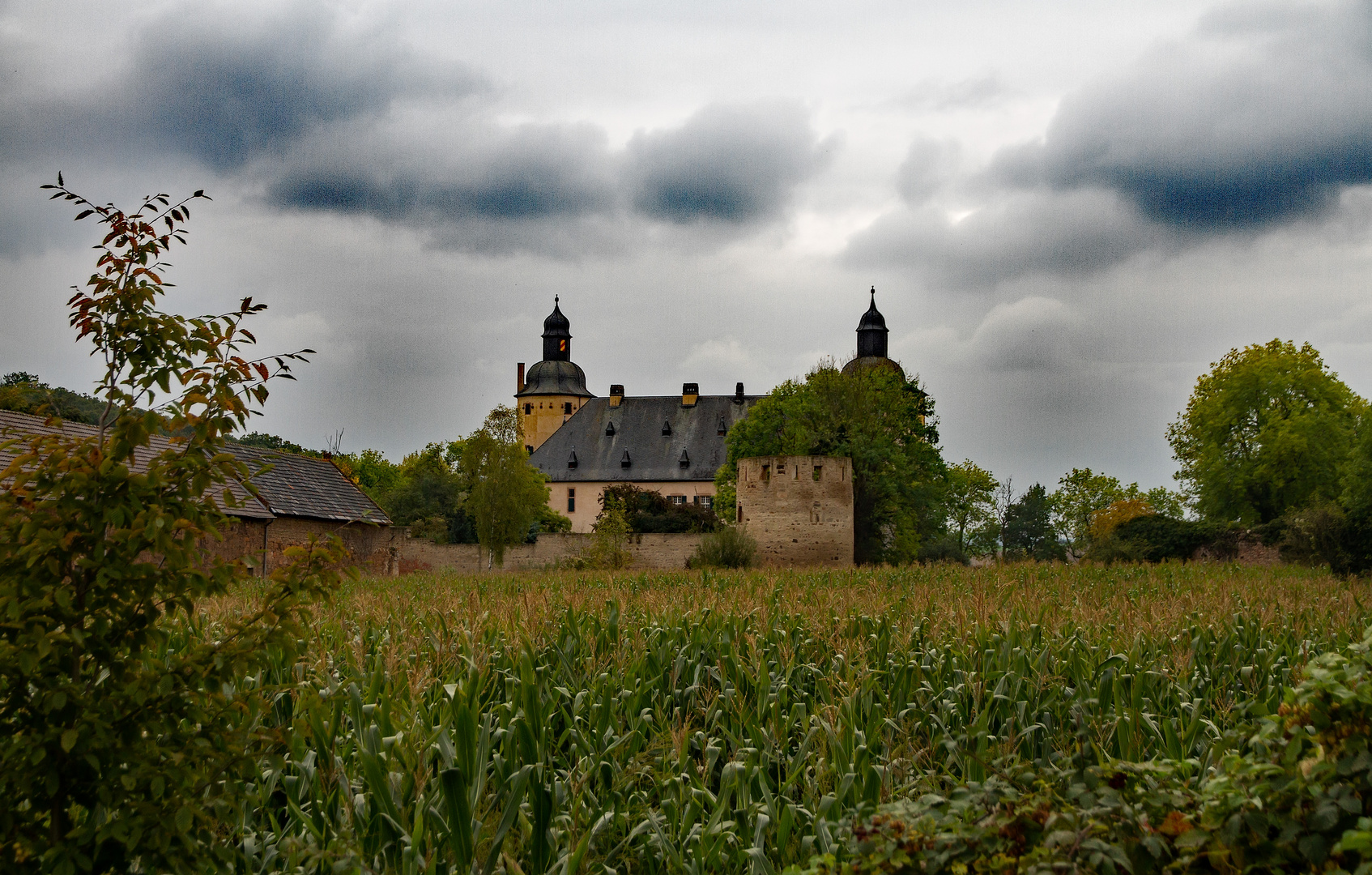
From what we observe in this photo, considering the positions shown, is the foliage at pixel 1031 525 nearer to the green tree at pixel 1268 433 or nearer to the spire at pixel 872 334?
the spire at pixel 872 334

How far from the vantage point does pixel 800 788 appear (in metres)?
5.72

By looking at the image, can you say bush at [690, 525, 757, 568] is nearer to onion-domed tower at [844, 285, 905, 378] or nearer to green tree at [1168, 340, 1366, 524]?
green tree at [1168, 340, 1366, 524]

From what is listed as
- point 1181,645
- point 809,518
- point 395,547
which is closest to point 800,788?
point 1181,645

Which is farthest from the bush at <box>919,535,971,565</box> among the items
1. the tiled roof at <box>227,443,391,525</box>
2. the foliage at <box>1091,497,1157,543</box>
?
the tiled roof at <box>227,443,391,525</box>

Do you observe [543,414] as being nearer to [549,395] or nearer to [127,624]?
[549,395]

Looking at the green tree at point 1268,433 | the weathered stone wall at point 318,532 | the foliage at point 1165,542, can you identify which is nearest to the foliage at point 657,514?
the weathered stone wall at point 318,532

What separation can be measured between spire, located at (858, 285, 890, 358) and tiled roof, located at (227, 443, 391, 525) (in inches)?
1467

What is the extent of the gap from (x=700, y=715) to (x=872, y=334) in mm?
60912

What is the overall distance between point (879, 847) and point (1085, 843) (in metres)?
0.58

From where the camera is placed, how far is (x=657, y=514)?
48.6m

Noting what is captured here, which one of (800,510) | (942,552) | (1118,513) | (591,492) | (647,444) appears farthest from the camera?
(647,444)

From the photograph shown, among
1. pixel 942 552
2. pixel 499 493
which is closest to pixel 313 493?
pixel 499 493

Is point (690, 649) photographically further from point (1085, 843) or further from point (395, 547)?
point (395, 547)

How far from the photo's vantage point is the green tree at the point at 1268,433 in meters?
38.0
